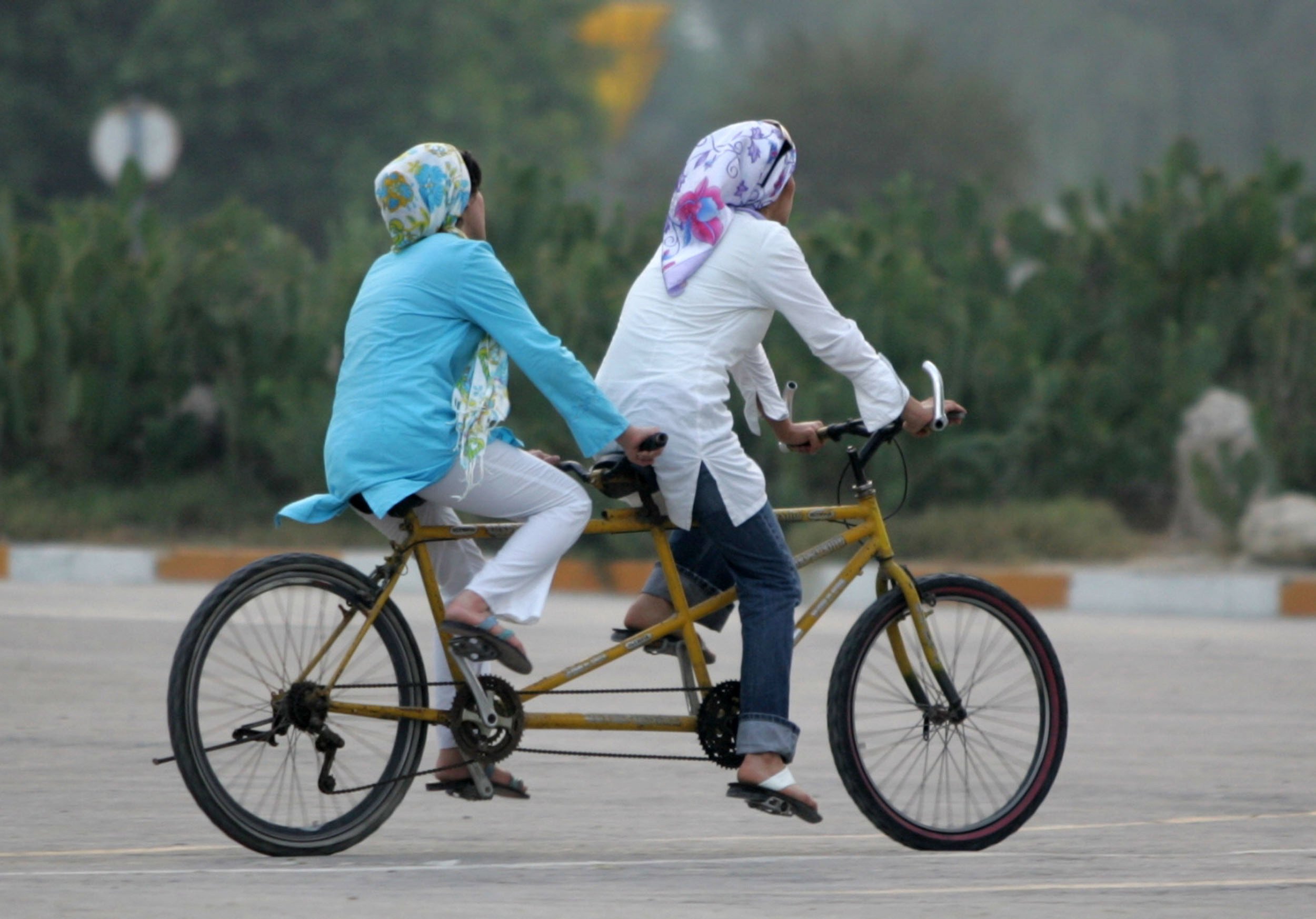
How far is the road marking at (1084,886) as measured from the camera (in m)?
4.62

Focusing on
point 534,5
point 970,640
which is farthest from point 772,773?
point 534,5

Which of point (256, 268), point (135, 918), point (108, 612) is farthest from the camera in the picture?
point (256, 268)

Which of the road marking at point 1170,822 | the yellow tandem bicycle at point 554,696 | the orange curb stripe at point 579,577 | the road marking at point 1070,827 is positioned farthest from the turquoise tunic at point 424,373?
the orange curb stripe at point 579,577

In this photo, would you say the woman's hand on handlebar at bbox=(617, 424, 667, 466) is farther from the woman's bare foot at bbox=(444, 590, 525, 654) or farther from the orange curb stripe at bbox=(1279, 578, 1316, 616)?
the orange curb stripe at bbox=(1279, 578, 1316, 616)

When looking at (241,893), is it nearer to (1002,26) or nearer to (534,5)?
(534,5)

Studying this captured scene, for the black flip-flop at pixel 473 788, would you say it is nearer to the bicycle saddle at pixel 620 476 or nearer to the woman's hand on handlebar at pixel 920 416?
the bicycle saddle at pixel 620 476

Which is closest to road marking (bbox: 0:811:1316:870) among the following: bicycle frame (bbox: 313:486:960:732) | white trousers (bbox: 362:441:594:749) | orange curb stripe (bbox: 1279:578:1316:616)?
bicycle frame (bbox: 313:486:960:732)

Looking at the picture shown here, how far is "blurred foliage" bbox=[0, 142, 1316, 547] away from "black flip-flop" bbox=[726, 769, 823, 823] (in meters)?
6.93

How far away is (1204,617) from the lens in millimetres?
11070

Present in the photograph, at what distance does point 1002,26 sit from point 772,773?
62.3 metres

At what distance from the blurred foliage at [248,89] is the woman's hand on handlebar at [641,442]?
81.8 ft

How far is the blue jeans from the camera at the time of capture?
196 inches

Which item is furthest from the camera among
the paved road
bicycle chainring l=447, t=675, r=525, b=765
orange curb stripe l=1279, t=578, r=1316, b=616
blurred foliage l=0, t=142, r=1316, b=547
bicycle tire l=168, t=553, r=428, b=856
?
blurred foliage l=0, t=142, r=1316, b=547

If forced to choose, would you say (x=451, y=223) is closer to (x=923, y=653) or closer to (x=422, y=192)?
(x=422, y=192)
